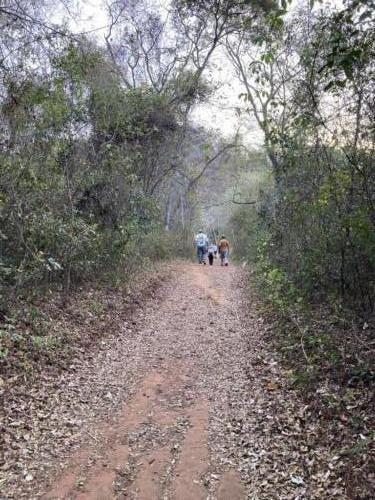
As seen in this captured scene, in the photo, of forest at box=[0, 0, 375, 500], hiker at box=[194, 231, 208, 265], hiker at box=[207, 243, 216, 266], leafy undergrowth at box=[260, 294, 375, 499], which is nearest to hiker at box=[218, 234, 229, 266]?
hiker at box=[207, 243, 216, 266]

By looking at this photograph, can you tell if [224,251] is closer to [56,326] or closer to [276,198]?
[276,198]

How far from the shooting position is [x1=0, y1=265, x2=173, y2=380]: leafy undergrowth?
6730 mm

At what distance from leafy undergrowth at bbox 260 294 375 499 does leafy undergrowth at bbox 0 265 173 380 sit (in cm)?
367

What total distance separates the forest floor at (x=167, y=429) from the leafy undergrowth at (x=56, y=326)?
238mm

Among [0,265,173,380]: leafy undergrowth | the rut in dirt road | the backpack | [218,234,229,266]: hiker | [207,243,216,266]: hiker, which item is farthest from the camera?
[207,243,216,266]: hiker

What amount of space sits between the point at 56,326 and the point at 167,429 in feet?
11.9

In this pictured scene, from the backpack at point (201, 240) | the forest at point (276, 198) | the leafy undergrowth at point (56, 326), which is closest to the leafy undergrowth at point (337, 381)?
the forest at point (276, 198)

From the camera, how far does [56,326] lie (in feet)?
27.4

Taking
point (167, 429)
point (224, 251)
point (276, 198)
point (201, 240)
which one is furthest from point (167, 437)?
point (201, 240)

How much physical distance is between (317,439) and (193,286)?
11.2 m

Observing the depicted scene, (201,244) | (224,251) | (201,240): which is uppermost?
(201,240)

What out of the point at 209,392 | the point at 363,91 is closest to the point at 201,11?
the point at 363,91

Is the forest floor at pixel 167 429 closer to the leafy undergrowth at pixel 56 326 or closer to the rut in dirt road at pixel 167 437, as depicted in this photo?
the rut in dirt road at pixel 167 437

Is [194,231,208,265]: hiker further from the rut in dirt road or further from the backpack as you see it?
the rut in dirt road
